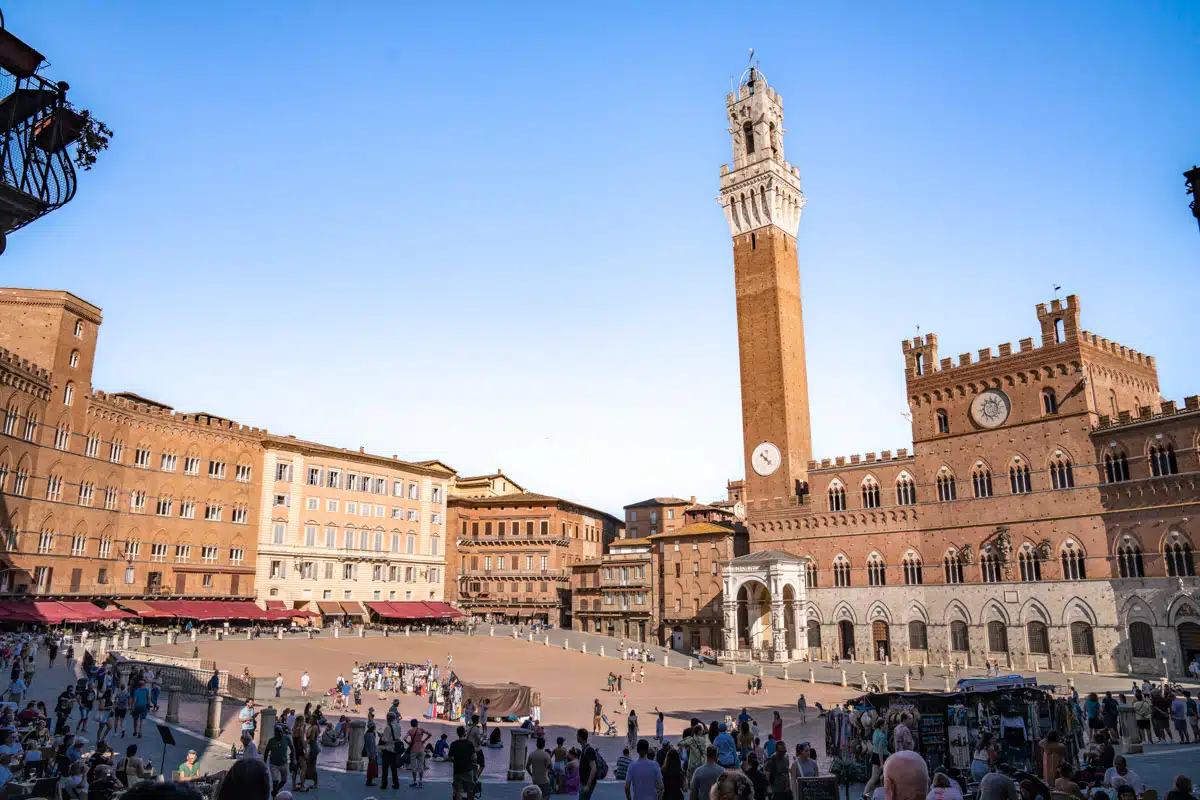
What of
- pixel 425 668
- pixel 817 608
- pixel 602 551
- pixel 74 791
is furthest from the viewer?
pixel 602 551

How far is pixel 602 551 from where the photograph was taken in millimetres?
87438

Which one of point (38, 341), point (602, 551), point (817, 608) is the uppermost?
point (38, 341)

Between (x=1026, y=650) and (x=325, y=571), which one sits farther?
(x=325, y=571)

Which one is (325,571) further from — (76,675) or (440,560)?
(76,675)

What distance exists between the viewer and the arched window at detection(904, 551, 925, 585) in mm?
51406

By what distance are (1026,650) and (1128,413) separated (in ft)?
45.2

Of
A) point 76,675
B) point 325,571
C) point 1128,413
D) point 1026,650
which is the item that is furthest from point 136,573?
point 1128,413

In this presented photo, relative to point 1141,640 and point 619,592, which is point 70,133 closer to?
point 1141,640

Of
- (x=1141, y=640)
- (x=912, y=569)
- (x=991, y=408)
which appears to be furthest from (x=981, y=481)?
(x=1141, y=640)

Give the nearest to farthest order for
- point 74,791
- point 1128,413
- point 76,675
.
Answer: point 74,791
point 76,675
point 1128,413

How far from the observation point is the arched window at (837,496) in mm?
56031

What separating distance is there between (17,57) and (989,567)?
50136mm

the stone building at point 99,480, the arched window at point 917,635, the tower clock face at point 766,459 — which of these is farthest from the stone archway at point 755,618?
the stone building at point 99,480

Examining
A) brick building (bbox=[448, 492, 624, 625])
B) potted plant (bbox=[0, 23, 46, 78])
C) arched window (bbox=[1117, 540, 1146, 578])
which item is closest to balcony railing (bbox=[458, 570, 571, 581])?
brick building (bbox=[448, 492, 624, 625])
